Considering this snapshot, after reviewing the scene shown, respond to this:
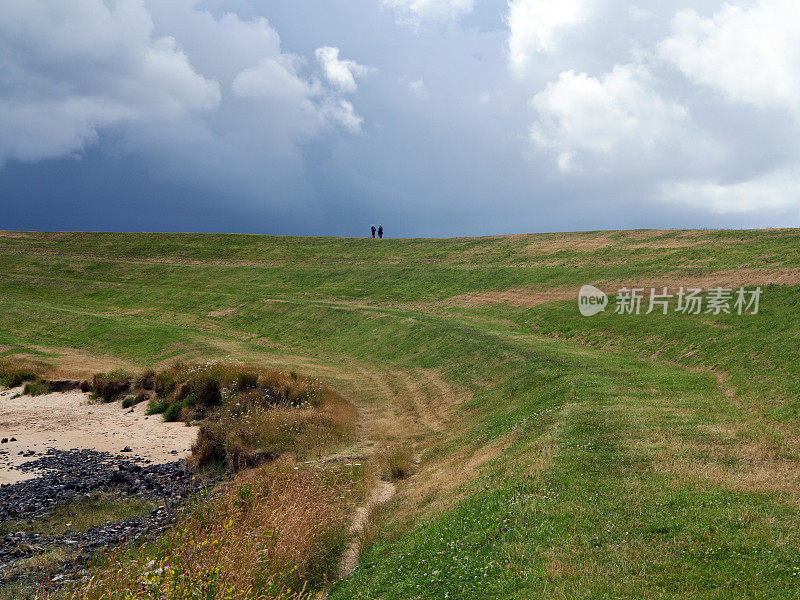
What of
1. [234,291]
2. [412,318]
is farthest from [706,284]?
[234,291]

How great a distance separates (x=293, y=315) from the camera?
6031 cm

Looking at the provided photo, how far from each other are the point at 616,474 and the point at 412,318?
123 feet

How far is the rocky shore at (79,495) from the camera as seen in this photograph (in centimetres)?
1588

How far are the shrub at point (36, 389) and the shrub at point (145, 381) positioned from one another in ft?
20.3

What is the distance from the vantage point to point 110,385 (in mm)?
35344

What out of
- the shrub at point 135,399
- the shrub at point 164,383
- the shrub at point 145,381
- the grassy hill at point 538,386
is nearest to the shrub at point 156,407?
the shrub at point 164,383

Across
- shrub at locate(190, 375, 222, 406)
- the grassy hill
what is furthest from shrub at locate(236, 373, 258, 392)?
the grassy hill

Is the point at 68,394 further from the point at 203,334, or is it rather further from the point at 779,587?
the point at 779,587

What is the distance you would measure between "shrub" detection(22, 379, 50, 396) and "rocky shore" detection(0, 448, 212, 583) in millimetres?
12914

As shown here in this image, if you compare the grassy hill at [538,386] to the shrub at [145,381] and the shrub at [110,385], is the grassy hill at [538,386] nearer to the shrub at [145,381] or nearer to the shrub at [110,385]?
the shrub at [110,385]

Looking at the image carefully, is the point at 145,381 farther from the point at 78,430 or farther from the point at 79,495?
the point at 79,495

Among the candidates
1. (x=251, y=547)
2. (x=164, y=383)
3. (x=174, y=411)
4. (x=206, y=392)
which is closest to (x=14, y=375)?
(x=164, y=383)

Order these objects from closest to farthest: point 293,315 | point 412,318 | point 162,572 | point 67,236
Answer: point 162,572
point 412,318
point 293,315
point 67,236

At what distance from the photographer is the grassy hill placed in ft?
35.5
